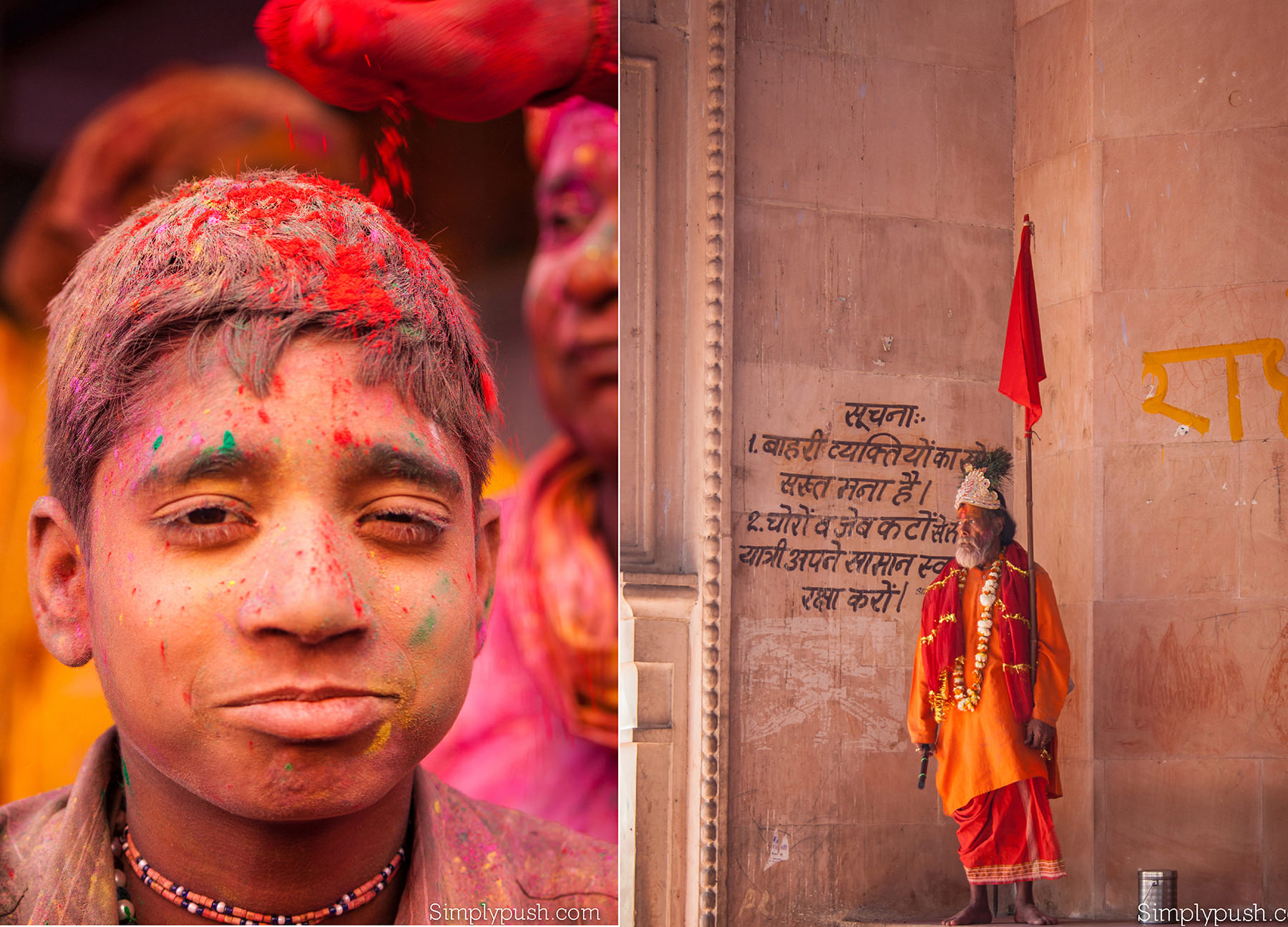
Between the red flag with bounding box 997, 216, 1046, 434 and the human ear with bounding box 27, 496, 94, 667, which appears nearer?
the human ear with bounding box 27, 496, 94, 667

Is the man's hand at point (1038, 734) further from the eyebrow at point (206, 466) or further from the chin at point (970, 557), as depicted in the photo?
the eyebrow at point (206, 466)

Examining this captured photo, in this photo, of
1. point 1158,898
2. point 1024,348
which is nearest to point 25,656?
point 1024,348

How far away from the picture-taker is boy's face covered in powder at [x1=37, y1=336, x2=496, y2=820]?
3.21 metres

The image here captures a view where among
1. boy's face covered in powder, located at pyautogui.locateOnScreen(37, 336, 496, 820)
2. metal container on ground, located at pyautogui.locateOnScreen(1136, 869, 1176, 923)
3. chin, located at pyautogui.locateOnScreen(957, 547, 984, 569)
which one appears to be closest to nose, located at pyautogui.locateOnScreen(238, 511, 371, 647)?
boy's face covered in powder, located at pyautogui.locateOnScreen(37, 336, 496, 820)

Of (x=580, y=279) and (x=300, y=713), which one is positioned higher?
(x=580, y=279)

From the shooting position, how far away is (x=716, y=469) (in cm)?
578

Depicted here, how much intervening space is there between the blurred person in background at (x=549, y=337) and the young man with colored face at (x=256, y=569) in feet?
1.52

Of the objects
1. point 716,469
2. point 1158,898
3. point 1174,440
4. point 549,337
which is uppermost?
point 549,337

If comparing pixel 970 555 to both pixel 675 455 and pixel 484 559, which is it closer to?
pixel 675 455

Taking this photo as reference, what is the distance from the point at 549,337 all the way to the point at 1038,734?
233 cm

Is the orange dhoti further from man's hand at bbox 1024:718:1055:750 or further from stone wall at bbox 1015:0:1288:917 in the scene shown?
stone wall at bbox 1015:0:1288:917

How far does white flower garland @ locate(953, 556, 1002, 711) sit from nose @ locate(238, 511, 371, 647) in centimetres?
266

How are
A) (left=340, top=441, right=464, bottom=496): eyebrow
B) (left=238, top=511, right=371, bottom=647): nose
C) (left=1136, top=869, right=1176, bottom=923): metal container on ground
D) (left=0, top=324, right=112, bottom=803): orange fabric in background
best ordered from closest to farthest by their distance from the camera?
(left=238, top=511, right=371, bottom=647): nose < (left=340, top=441, right=464, bottom=496): eyebrow < (left=0, top=324, right=112, bottom=803): orange fabric in background < (left=1136, top=869, right=1176, bottom=923): metal container on ground

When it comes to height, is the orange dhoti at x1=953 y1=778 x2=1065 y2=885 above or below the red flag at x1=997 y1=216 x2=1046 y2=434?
below
